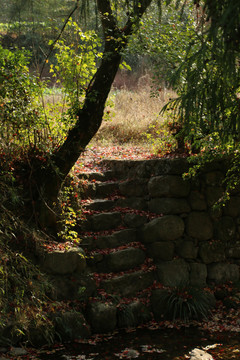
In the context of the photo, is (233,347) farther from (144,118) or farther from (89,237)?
(144,118)

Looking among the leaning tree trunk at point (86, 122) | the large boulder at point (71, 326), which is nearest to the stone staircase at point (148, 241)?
the large boulder at point (71, 326)

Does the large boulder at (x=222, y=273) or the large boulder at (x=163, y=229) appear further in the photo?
the large boulder at (x=222, y=273)

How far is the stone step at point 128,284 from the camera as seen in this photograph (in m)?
5.22

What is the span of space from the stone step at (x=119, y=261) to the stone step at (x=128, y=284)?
0.13 metres

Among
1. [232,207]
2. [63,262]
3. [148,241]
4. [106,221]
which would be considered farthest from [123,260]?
[232,207]

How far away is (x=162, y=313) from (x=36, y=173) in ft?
7.41

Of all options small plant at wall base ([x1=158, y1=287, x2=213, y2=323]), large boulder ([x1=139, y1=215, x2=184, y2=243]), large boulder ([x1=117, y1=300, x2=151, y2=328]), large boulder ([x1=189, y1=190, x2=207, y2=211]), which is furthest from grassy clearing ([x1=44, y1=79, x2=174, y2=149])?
large boulder ([x1=117, y1=300, x2=151, y2=328])

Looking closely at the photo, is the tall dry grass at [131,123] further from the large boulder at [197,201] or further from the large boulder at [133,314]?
the large boulder at [133,314]

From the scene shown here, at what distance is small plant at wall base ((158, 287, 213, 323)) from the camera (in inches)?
203

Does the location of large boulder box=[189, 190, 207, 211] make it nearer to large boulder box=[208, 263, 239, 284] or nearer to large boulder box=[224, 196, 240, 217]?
large boulder box=[224, 196, 240, 217]

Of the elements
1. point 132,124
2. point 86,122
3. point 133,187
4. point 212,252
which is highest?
point 132,124

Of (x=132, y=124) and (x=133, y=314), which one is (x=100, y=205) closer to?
(x=133, y=314)

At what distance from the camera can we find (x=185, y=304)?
5254 millimetres

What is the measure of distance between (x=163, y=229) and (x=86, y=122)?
5.73 ft
